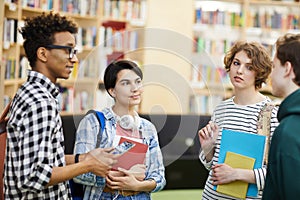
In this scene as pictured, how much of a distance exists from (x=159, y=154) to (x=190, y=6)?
4093 mm

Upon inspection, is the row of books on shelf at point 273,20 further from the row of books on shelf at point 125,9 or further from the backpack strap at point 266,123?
the backpack strap at point 266,123

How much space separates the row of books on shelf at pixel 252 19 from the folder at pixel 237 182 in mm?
4189

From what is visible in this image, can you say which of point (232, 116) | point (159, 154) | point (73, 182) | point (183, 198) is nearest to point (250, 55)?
point (232, 116)

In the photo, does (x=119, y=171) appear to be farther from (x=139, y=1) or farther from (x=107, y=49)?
(x=139, y=1)

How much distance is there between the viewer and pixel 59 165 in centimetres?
214

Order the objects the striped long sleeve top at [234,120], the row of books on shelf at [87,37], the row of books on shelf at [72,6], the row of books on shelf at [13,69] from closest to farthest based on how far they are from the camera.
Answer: the striped long sleeve top at [234,120], the row of books on shelf at [13,69], the row of books on shelf at [72,6], the row of books on shelf at [87,37]

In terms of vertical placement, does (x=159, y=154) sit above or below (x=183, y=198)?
above

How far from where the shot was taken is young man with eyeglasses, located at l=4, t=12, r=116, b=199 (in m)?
2.03

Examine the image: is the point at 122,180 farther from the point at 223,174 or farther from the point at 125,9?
the point at 125,9

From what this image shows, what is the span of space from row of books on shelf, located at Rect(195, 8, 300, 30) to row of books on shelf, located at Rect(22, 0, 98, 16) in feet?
4.32

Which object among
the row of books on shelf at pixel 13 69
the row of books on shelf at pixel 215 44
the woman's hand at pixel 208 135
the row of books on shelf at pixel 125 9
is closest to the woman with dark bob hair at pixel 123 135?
the woman's hand at pixel 208 135

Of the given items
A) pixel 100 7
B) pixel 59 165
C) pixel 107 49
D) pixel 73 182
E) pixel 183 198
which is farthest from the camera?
pixel 100 7

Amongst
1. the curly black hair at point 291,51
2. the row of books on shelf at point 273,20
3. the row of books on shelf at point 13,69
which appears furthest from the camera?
the row of books on shelf at point 273,20

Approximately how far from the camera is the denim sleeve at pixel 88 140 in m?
2.31
